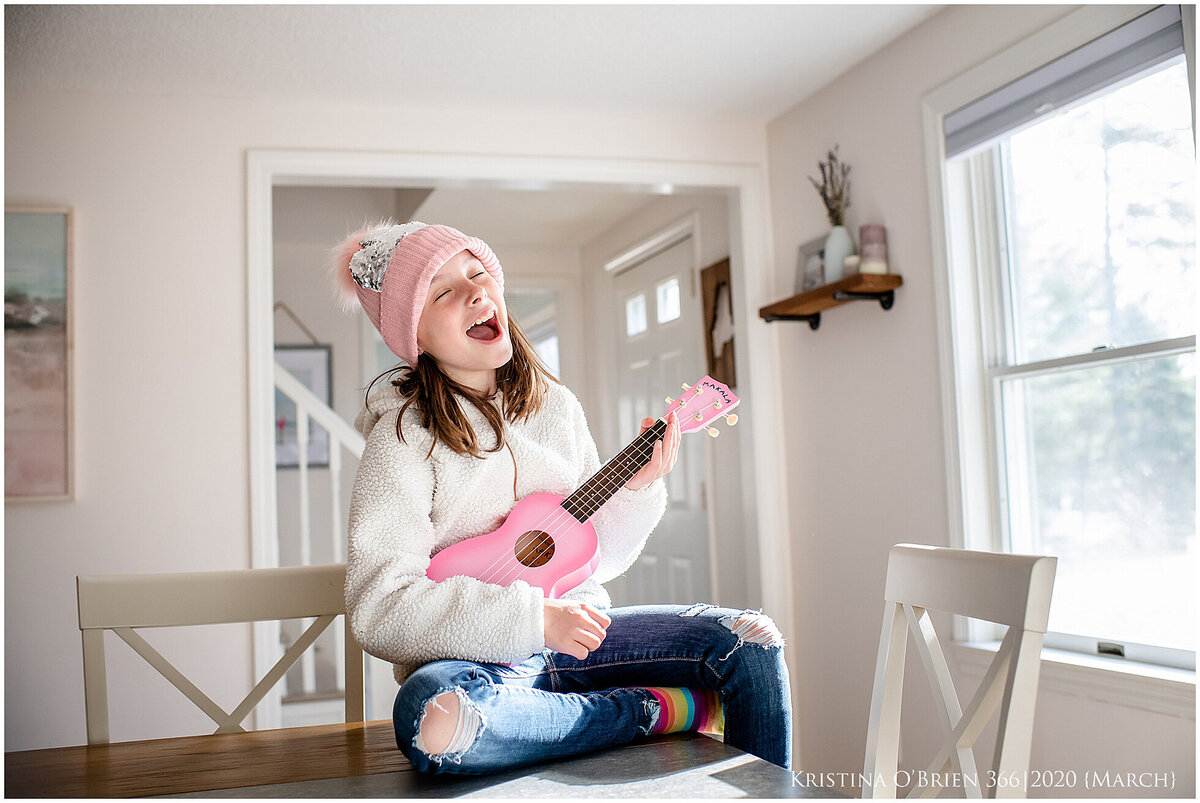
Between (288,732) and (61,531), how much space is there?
75.4 inches

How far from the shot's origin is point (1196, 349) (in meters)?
1.96

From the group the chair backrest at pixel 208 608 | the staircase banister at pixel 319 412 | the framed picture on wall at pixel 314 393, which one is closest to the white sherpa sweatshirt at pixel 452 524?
the chair backrest at pixel 208 608

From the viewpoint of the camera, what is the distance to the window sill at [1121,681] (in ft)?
6.50

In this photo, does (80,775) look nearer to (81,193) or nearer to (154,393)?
(154,393)

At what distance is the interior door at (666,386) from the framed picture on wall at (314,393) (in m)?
1.45

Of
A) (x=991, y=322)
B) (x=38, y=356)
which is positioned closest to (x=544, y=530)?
(x=991, y=322)

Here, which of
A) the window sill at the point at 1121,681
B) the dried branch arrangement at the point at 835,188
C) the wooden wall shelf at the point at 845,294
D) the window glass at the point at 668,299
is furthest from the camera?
the window glass at the point at 668,299

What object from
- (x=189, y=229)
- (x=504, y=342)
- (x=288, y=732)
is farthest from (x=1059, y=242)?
(x=189, y=229)

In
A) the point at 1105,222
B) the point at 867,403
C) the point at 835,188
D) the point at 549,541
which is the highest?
the point at 835,188

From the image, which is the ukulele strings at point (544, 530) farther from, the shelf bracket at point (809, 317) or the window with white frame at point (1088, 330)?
the shelf bracket at point (809, 317)

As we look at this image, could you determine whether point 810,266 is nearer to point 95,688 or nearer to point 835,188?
point 835,188

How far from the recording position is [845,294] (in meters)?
2.89

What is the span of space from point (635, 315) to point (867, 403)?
68.2 inches

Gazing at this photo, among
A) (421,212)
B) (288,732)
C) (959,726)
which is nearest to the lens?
(959,726)
